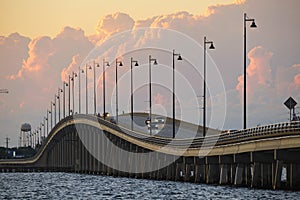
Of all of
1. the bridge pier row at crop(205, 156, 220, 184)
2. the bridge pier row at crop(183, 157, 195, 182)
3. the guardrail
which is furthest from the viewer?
the bridge pier row at crop(183, 157, 195, 182)

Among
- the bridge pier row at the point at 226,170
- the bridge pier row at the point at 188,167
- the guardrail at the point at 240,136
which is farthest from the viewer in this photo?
the bridge pier row at the point at 188,167

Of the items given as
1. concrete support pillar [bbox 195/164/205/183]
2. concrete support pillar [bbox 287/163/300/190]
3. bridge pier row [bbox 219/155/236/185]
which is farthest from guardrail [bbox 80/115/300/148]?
concrete support pillar [bbox 287/163/300/190]

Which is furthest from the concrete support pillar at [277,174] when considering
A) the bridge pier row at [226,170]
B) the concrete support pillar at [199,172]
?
the concrete support pillar at [199,172]

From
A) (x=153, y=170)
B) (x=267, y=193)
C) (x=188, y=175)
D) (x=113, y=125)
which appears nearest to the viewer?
(x=267, y=193)

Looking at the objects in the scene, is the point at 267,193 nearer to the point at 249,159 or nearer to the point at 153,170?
the point at 249,159

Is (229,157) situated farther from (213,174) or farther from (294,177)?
(294,177)

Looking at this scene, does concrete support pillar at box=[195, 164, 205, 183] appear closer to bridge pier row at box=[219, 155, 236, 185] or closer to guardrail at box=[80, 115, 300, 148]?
guardrail at box=[80, 115, 300, 148]

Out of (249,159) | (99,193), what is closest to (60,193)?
(99,193)

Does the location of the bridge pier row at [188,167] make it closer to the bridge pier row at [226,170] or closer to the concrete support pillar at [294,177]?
the bridge pier row at [226,170]

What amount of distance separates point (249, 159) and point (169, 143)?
107 feet

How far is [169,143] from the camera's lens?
488ft

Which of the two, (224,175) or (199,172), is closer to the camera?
(224,175)

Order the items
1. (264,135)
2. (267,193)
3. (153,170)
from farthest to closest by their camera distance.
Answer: (153,170) → (264,135) → (267,193)

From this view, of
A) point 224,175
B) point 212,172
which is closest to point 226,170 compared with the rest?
point 224,175
